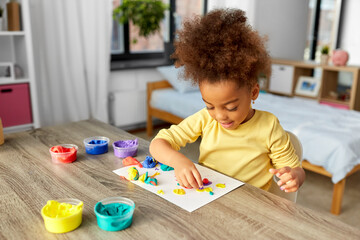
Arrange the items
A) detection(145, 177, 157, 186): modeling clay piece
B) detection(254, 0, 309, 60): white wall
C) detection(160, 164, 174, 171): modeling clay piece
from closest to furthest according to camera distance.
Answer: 1. detection(145, 177, 157, 186): modeling clay piece
2. detection(160, 164, 174, 171): modeling clay piece
3. detection(254, 0, 309, 60): white wall

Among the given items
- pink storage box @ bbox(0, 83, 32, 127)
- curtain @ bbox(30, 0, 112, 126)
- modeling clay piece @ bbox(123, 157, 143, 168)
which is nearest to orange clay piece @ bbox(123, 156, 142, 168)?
modeling clay piece @ bbox(123, 157, 143, 168)

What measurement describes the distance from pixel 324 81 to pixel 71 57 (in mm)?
2595

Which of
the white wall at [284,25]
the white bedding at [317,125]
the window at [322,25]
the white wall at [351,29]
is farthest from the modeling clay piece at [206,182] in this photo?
the white wall at [351,29]

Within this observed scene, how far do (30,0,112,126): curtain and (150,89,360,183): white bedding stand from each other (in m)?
0.68

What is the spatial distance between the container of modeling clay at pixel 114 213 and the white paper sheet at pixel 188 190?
122 millimetres

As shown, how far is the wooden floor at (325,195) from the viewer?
2125 millimetres

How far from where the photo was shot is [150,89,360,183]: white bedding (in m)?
2.06

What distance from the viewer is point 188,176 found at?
0.98m

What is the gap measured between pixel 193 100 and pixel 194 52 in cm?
215

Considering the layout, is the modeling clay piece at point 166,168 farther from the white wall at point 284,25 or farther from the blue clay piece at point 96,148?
the white wall at point 284,25

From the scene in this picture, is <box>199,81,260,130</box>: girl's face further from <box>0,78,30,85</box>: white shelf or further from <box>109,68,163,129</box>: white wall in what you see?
<box>109,68,163,129</box>: white wall

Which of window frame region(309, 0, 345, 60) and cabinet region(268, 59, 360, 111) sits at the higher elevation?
window frame region(309, 0, 345, 60)

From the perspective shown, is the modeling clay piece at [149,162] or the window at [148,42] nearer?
the modeling clay piece at [149,162]

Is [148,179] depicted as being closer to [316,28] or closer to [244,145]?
[244,145]
